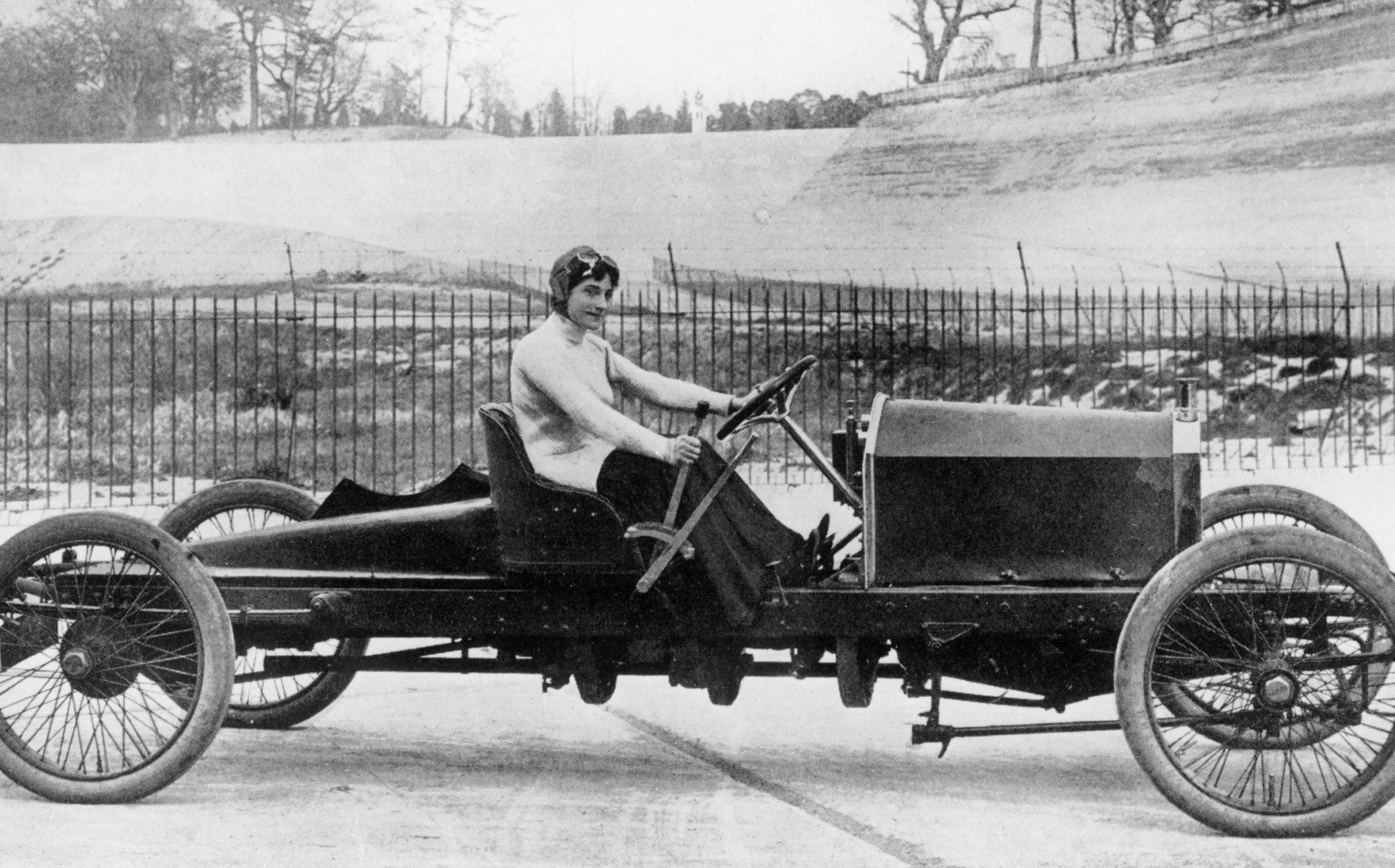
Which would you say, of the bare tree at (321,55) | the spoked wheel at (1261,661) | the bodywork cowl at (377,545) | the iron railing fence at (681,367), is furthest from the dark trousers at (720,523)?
the bare tree at (321,55)

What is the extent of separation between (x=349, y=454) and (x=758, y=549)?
30.2ft

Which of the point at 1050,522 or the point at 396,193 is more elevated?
the point at 396,193

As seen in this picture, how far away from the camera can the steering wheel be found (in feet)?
12.9

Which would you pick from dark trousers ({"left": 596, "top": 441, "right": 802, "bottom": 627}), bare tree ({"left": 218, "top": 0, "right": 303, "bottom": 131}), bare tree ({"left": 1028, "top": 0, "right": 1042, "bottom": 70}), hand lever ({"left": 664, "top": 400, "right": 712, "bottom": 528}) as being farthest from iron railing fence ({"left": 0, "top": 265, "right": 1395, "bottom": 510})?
hand lever ({"left": 664, "top": 400, "right": 712, "bottom": 528})

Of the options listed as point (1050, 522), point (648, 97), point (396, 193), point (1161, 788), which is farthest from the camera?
point (396, 193)

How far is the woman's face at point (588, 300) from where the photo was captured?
4.19m

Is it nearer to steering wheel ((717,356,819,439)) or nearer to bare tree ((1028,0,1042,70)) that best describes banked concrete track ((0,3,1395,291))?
bare tree ((1028,0,1042,70))

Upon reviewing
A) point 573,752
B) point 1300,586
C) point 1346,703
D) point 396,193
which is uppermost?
point 396,193

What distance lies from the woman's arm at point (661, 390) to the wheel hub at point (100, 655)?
4.92 ft

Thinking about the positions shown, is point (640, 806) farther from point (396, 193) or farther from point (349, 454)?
point (396, 193)

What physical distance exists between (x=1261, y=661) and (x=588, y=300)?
1934 millimetres

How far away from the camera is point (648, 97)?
38.4 ft

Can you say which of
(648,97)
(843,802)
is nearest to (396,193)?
(648,97)

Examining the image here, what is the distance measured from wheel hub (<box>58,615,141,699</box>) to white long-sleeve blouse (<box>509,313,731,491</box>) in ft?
3.85
